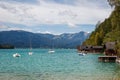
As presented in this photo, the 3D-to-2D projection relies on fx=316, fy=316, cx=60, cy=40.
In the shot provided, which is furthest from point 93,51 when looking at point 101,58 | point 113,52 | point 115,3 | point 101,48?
point 115,3

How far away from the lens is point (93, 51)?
199500mm

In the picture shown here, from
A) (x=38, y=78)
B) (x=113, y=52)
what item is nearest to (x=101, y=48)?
(x=113, y=52)

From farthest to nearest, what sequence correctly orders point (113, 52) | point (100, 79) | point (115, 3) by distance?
point (113, 52)
point (115, 3)
point (100, 79)

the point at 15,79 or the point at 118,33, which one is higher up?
the point at 118,33

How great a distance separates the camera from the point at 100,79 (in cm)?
4619

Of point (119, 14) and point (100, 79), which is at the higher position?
point (119, 14)

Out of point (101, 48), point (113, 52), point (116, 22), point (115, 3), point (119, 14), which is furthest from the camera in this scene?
point (101, 48)

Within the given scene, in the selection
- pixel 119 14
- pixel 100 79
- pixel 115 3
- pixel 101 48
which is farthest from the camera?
pixel 101 48

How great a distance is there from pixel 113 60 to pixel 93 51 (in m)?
100

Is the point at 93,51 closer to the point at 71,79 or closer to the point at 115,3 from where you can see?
the point at 115,3

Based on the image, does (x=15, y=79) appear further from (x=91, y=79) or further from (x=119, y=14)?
(x=119, y=14)

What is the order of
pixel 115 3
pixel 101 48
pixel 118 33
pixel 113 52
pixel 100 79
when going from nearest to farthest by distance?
1. pixel 100 79
2. pixel 115 3
3. pixel 118 33
4. pixel 113 52
5. pixel 101 48

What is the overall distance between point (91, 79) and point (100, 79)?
1327mm

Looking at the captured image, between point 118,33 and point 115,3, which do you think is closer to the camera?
point 115,3
